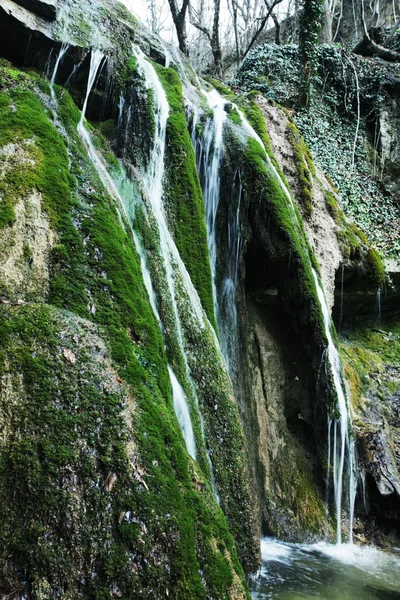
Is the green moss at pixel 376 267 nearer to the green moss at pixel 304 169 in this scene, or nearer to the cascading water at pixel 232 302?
the green moss at pixel 304 169

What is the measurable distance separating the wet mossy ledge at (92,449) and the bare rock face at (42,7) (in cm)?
433

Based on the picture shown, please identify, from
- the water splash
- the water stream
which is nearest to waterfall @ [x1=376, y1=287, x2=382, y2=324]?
the water stream

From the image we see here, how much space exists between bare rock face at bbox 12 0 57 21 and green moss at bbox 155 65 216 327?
241cm

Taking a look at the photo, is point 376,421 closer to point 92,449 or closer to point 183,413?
point 183,413

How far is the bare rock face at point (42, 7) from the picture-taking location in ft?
23.6

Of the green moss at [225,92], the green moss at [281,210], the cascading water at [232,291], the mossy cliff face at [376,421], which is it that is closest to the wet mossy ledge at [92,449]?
the cascading water at [232,291]

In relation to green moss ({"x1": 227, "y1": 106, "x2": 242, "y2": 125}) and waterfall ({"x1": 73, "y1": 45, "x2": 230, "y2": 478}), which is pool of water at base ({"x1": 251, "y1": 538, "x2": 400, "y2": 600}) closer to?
waterfall ({"x1": 73, "y1": 45, "x2": 230, "y2": 478})

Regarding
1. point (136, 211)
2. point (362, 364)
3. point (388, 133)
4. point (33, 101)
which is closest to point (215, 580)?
point (136, 211)

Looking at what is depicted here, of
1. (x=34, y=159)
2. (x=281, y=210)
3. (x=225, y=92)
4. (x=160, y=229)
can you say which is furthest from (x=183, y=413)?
(x=225, y=92)

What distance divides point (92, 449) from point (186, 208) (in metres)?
4.59

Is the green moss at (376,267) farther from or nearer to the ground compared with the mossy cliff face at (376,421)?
farther from the ground

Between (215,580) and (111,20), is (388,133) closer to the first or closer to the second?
(111,20)

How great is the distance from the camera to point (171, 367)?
477 centimetres

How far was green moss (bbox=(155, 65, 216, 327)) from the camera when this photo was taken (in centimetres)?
643
